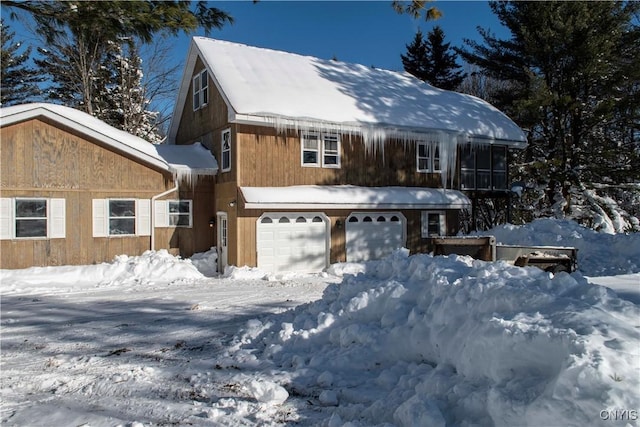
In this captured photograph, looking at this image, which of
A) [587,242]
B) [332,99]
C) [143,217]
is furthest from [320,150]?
[587,242]

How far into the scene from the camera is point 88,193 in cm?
1402

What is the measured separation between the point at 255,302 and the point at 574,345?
7.12 meters

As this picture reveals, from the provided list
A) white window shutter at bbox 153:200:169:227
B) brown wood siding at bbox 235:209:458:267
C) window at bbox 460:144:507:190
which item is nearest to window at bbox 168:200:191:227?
white window shutter at bbox 153:200:169:227

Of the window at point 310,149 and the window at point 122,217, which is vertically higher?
the window at point 310,149

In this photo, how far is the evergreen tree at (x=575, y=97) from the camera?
2005 cm

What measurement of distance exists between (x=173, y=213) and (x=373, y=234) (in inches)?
272

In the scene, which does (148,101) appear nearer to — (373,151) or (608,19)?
(373,151)

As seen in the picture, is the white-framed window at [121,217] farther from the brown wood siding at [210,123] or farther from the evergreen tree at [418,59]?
the evergreen tree at [418,59]

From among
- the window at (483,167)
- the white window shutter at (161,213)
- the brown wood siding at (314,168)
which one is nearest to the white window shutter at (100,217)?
the white window shutter at (161,213)

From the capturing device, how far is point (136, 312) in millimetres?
8820

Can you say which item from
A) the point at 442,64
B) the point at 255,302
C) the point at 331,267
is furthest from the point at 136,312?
the point at 442,64

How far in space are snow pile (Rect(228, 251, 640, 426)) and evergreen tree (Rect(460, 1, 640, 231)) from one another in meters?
16.7

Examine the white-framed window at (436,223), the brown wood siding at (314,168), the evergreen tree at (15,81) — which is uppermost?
the evergreen tree at (15,81)

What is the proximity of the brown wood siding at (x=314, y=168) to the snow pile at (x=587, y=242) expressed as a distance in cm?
365
